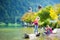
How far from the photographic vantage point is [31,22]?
8.91m

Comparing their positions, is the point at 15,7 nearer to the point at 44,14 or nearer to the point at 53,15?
the point at 44,14

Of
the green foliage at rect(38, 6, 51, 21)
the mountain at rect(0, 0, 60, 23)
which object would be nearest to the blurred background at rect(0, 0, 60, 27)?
the mountain at rect(0, 0, 60, 23)

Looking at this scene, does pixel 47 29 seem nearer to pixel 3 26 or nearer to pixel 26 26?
pixel 26 26

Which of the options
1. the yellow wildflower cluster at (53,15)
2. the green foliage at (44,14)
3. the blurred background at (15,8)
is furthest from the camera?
the blurred background at (15,8)

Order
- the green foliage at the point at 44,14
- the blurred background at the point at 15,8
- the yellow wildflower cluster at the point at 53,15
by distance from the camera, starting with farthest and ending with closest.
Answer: the blurred background at the point at 15,8, the green foliage at the point at 44,14, the yellow wildflower cluster at the point at 53,15

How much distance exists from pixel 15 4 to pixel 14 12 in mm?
330

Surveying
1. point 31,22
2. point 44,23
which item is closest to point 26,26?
point 31,22

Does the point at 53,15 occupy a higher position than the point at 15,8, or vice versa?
the point at 15,8

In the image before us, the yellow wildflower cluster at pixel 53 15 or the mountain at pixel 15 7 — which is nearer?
the yellow wildflower cluster at pixel 53 15

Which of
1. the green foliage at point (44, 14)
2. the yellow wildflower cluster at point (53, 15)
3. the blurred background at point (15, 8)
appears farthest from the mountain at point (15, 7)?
the yellow wildflower cluster at point (53, 15)

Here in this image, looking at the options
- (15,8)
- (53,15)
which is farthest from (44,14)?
(15,8)

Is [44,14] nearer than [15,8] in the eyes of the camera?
Yes

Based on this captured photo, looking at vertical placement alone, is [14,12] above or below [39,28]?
above

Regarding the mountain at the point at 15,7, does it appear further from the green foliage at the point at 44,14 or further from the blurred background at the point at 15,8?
the green foliage at the point at 44,14
